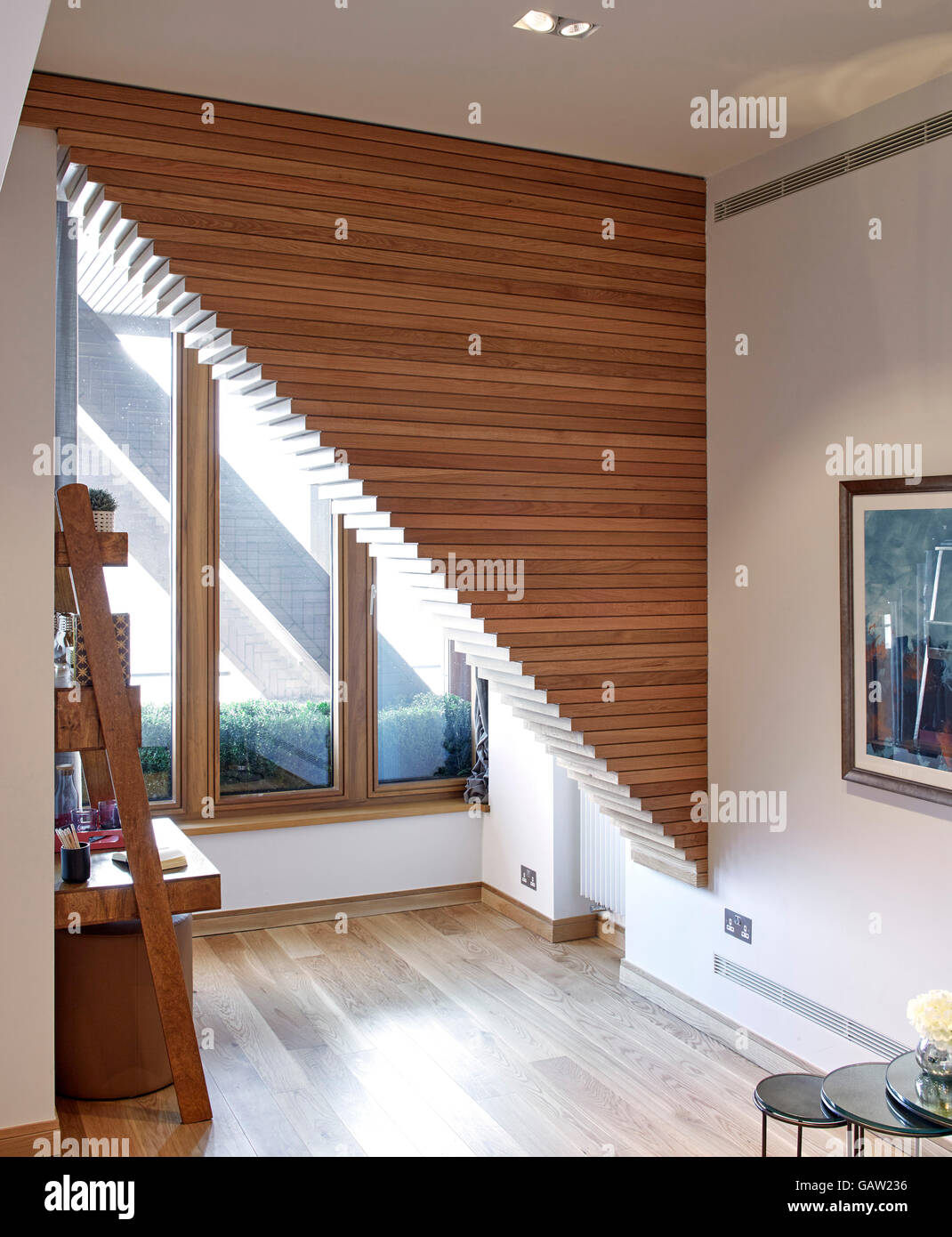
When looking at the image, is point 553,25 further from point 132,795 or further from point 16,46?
point 132,795

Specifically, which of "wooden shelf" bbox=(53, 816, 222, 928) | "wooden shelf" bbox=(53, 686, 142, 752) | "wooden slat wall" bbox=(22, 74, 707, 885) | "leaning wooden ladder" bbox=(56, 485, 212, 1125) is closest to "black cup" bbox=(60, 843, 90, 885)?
"wooden shelf" bbox=(53, 816, 222, 928)

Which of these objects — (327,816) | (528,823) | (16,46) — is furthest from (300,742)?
(16,46)

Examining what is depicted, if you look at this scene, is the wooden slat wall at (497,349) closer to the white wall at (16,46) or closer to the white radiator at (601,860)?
the white radiator at (601,860)

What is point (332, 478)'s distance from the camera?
371 centimetres

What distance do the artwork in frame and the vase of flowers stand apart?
69cm

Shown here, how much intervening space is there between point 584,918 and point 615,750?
1.45 metres

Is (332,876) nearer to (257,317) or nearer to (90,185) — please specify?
(257,317)

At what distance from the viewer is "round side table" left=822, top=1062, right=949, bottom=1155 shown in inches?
95.9

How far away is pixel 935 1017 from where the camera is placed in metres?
2.51

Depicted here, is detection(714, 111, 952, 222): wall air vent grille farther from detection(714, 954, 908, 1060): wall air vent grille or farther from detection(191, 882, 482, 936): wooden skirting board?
detection(191, 882, 482, 936): wooden skirting board

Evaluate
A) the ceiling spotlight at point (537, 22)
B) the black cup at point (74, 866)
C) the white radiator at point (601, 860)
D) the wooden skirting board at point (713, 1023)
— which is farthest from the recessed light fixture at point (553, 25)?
the wooden skirting board at point (713, 1023)

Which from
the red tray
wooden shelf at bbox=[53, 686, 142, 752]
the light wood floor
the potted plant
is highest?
the potted plant

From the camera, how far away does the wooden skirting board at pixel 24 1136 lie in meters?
3.17

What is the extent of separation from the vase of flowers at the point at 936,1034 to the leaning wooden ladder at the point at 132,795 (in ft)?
6.76
